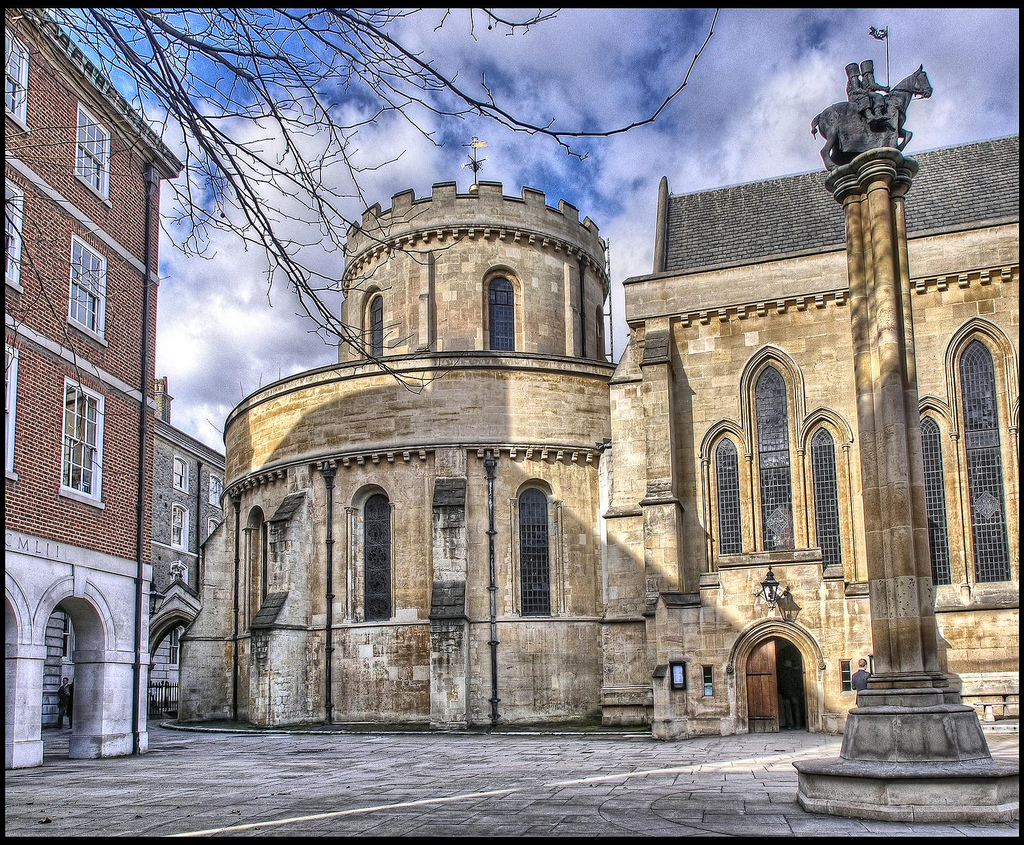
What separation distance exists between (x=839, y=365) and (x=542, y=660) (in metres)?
10.8

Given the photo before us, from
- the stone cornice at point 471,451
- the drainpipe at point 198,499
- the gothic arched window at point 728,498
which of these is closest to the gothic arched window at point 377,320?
the stone cornice at point 471,451

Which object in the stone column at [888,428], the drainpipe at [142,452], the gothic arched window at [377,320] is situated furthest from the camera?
the gothic arched window at [377,320]

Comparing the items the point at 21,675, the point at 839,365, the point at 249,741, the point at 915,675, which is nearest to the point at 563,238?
the point at 839,365

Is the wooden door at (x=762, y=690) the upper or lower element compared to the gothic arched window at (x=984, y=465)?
lower

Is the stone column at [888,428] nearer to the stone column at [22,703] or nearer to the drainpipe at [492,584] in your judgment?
the stone column at [22,703]

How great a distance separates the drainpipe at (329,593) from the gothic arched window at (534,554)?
17.5 ft

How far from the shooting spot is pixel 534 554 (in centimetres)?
2939

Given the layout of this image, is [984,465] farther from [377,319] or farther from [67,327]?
[377,319]

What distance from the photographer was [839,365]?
81.8 feet

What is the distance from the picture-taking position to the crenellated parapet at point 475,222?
3494 centimetres

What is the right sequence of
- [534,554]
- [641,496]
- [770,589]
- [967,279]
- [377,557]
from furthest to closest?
1. [377,557]
2. [534,554]
3. [641,496]
4. [967,279]
5. [770,589]

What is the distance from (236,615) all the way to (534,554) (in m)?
10.3

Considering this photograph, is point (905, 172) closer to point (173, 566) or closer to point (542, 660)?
point (542, 660)

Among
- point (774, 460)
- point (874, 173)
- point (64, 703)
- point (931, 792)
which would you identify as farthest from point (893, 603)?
point (64, 703)
